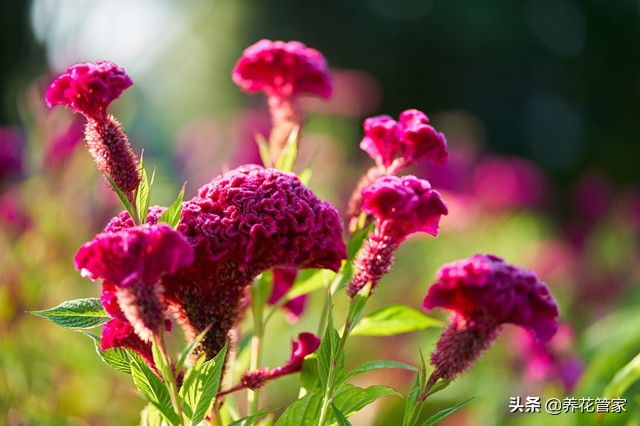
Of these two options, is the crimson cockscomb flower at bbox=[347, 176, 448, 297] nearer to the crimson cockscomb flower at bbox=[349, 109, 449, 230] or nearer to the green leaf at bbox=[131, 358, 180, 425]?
the crimson cockscomb flower at bbox=[349, 109, 449, 230]

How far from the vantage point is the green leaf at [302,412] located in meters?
0.81

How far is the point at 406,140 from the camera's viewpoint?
88 cm

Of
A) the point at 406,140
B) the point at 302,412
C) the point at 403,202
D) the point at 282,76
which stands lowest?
the point at 302,412

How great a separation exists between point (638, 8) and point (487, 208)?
16.4 ft

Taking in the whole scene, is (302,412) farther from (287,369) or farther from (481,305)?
(481,305)

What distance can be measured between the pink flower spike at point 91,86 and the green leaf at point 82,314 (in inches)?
8.1

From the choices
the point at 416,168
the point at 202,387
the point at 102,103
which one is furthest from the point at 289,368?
the point at 416,168

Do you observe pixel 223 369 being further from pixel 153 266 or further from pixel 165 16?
pixel 165 16

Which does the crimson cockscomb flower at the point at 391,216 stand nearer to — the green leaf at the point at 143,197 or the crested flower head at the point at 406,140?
the crested flower head at the point at 406,140

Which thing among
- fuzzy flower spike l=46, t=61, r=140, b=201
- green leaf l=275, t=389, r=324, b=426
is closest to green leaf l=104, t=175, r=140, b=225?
fuzzy flower spike l=46, t=61, r=140, b=201

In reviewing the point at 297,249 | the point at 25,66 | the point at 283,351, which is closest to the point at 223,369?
the point at 297,249

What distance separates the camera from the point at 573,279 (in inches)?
114

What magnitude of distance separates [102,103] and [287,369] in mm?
361

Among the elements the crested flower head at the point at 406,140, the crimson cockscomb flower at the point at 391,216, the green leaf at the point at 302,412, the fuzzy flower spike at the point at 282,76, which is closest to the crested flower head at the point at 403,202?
the crimson cockscomb flower at the point at 391,216
